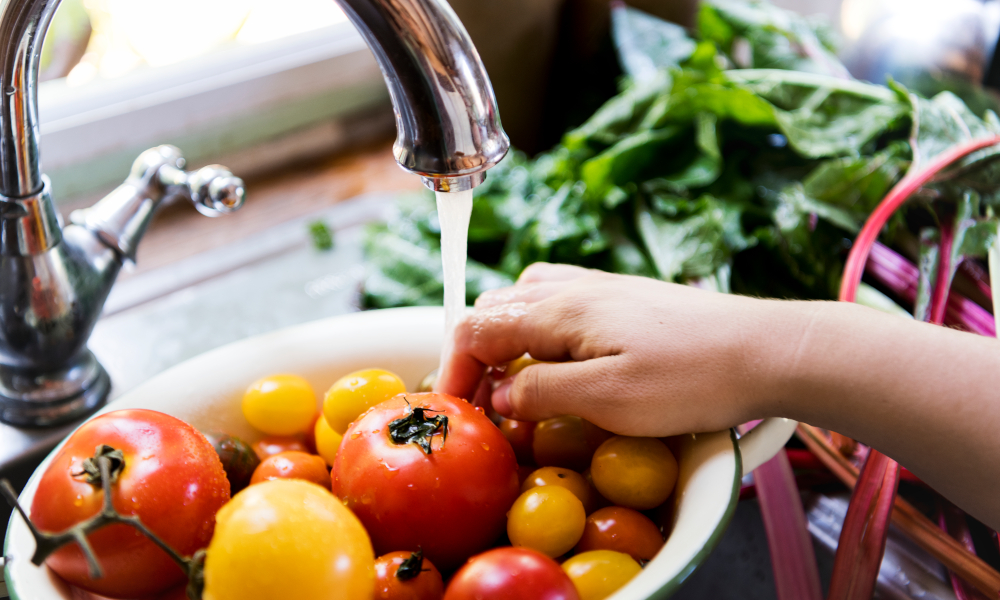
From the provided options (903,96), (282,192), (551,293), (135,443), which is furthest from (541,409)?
(282,192)

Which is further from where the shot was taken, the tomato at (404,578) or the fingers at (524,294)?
the fingers at (524,294)

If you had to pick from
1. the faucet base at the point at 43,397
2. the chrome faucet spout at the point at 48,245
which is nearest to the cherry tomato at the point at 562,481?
the chrome faucet spout at the point at 48,245

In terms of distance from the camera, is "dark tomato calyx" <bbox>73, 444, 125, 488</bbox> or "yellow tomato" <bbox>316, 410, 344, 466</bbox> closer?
"dark tomato calyx" <bbox>73, 444, 125, 488</bbox>

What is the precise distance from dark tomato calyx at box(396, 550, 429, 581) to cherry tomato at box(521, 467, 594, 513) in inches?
3.8

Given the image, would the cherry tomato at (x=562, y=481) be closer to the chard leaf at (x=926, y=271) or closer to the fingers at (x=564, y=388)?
the fingers at (x=564, y=388)

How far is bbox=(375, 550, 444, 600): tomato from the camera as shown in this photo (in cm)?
41

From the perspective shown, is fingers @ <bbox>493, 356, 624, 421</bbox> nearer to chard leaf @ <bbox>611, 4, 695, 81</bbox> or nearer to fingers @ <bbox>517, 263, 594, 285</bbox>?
fingers @ <bbox>517, 263, 594, 285</bbox>

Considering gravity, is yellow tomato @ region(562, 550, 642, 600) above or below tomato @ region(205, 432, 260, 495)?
above

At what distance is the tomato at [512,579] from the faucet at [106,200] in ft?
0.69

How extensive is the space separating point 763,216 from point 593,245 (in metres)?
0.24

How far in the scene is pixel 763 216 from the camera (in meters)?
0.92

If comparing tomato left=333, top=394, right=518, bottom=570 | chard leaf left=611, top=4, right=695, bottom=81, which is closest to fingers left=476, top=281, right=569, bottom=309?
tomato left=333, top=394, right=518, bottom=570

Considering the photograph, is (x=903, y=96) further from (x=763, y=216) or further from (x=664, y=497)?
(x=664, y=497)

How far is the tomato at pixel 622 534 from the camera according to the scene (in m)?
0.44
